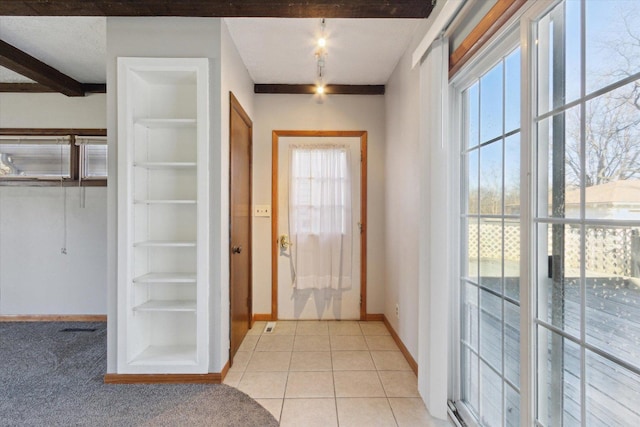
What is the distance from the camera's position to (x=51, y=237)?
3.24 m

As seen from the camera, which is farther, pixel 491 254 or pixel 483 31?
pixel 491 254

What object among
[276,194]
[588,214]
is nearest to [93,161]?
[276,194]

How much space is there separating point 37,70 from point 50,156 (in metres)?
0.93

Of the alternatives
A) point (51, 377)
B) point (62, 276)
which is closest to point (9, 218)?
point (62, 276)

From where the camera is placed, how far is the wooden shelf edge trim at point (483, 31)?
A: 4.07ft

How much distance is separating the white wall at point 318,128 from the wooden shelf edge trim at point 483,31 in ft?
5.11

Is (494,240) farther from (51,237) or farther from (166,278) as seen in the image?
(51,237)

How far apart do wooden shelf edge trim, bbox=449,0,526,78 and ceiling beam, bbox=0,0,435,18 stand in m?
0.47

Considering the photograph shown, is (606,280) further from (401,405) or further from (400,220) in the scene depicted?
(400,220)

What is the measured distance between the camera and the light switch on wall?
3.27 m

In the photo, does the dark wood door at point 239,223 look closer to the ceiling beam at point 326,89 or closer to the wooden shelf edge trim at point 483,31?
the ceiling beam at point 326,89

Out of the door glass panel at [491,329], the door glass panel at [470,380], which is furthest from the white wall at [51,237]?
the door glass panel at [491,329]

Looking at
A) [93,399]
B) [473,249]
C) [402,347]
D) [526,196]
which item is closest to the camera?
[526,196]

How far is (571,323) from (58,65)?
13.6 ft
